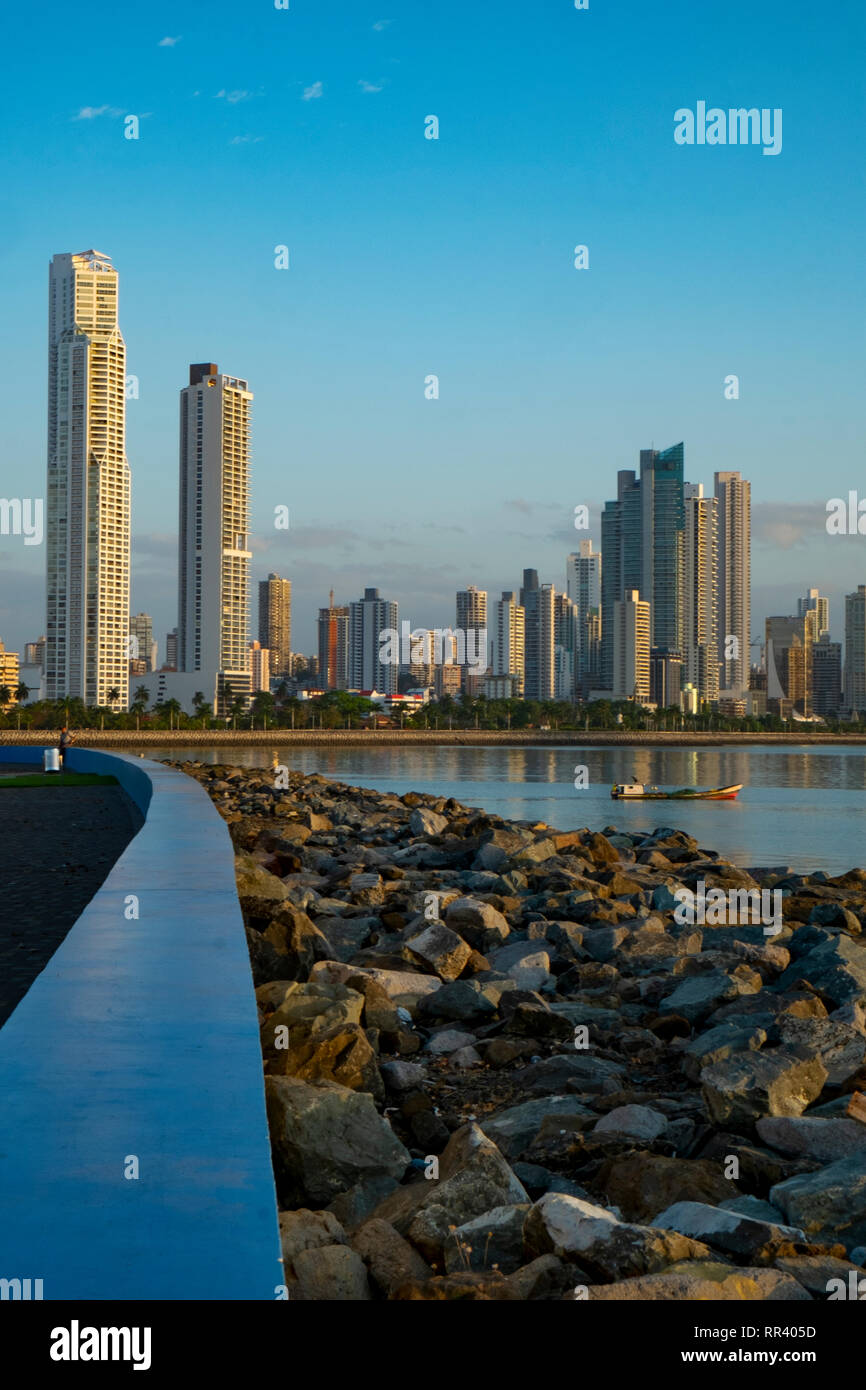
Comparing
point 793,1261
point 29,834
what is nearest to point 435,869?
point 29,834

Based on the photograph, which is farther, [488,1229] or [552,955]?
[552,955]

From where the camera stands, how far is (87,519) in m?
190

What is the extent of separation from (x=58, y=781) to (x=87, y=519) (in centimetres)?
16665

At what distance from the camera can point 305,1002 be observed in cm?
686

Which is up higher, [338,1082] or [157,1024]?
[157,1024]

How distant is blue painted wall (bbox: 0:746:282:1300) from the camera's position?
2900mm

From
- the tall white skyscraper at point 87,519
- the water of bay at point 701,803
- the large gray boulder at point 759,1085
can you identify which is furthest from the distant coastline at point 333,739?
the large gray boulder at point 759,1085

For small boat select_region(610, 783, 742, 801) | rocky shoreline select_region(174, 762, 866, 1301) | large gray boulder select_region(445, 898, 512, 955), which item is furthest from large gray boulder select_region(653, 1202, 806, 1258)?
small boat select_region(610, 783, 742, 801)

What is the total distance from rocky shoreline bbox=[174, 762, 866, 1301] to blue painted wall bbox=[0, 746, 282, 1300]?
0.60 metres

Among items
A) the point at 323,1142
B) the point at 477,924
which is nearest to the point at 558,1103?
the point at 323,1142

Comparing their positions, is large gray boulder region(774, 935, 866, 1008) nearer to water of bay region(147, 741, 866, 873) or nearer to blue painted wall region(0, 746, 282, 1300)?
blue painted wall region(0, 746, 282, 1300)
